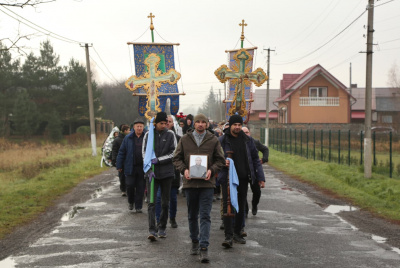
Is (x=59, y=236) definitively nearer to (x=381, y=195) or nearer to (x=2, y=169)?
(x=381, y=195)

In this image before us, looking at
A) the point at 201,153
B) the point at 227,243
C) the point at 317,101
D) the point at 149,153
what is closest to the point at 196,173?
the point at 201,153

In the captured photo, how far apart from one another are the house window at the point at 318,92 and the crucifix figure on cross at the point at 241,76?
120ft

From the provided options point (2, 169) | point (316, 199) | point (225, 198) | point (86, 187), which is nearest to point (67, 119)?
point (2, 169)

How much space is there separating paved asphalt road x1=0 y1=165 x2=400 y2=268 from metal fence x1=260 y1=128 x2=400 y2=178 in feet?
22.3

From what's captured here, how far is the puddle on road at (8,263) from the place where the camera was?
6652 mm

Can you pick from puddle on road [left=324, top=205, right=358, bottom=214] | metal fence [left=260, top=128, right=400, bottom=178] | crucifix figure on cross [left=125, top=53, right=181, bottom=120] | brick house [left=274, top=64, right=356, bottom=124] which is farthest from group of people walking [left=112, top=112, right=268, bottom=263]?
brick house [left=274, top=64, right=356, bottom=124]

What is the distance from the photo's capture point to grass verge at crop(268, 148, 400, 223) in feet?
39.1

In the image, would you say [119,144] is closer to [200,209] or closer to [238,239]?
[238,239]

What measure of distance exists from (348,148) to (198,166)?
548 inches

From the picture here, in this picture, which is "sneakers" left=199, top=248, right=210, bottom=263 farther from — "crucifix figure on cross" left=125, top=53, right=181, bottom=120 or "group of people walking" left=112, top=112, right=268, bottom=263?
"crucifix figure on cross" left=125, top=53, right=181, bottom=120

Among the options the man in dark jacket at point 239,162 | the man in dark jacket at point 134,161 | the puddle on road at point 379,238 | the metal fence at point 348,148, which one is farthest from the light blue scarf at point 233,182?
the metal fence at point 348,148

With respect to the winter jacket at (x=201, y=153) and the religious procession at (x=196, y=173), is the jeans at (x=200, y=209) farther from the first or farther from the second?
the winter jacket at (x=201, y=153)

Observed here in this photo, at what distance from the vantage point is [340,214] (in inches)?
429

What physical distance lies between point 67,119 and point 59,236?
54.1 metres
